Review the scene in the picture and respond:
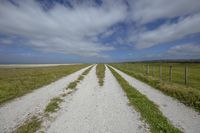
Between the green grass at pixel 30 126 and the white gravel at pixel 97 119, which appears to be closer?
the green grass at pixel 30 126

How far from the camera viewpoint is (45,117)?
16.2ft

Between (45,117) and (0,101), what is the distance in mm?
4161

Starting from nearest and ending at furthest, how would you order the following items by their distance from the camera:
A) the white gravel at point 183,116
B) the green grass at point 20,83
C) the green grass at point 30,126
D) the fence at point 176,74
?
the green grass at point 30,126, the white gravel at point 183,116, the green grass at point 20,83, the fence at point 176,74

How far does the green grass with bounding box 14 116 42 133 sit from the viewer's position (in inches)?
155

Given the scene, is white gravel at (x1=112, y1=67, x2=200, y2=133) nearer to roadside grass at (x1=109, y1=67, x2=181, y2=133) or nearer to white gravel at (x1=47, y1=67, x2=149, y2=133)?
roadside grass at (x1=109, y1=67, x2=181, y2=133)

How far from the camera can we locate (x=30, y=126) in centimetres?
418

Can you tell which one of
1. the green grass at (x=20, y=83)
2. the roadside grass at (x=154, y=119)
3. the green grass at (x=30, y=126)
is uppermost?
the green grass at (x=20, y=83)

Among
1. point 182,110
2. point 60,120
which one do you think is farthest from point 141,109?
point 60,120

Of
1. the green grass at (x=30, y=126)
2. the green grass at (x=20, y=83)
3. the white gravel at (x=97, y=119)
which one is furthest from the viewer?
the green grass at (x=20, y=83)

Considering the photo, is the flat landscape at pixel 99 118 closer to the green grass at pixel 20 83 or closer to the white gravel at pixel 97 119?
the white gravel at pixel 97 119

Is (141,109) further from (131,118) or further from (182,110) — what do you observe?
(182,110)

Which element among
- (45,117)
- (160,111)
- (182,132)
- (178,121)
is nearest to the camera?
(182,132)

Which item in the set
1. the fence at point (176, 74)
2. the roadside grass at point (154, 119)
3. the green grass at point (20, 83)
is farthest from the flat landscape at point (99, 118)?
the fence at point (176, 74)

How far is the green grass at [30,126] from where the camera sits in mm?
3926
